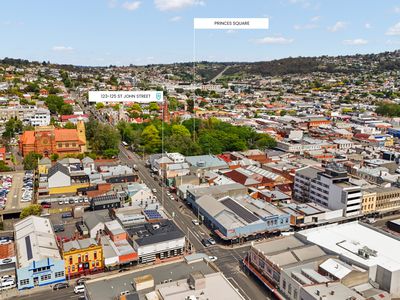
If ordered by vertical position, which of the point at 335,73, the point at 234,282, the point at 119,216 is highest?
the point at 335,73

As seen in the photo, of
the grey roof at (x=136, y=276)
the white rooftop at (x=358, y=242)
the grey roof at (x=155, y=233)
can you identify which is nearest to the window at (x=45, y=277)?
the grey roof at (x=136, y=276)

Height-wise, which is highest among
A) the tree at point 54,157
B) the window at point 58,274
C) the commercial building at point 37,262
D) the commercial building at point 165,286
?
the tree at point 54,157

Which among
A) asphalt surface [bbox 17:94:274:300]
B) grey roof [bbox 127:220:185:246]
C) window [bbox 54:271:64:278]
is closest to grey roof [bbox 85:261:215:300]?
asphalt surface [bbox 17:94:274:300]

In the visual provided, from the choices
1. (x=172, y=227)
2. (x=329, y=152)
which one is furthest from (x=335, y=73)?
(x=172, y=227)

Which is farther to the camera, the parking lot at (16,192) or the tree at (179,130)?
the tree at (179,130)

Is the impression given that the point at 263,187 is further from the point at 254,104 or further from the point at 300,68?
the point at 300,68

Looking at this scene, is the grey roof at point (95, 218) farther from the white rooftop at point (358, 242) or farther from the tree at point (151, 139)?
the tree at point (151, 139)
